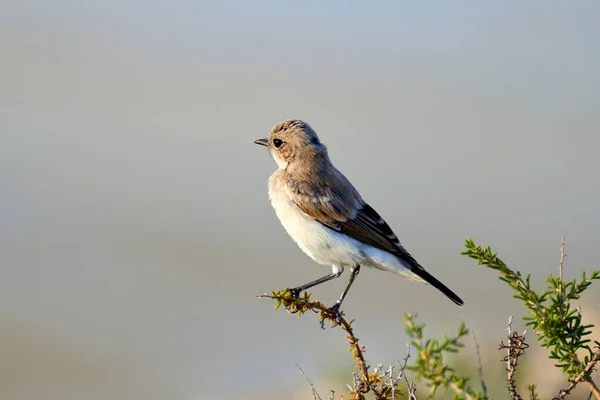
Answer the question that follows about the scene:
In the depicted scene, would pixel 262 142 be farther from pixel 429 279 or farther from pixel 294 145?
pixel 429 279

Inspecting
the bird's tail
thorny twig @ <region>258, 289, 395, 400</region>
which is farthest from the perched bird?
thorny twig @ <region>258, 289, 395, 400</region>

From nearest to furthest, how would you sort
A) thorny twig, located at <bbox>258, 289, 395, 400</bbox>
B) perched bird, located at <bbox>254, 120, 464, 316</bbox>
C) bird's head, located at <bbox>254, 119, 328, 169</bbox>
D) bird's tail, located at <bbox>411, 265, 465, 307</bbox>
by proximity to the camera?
thorny twig, located at <bbox>258, 289, 395, 400</bbox> → bird's tail, located at <bbox>411, 265, 465, 307</bbox> → perched bird, located at <bbox>254, 120, 464, 316</bbox> → bird's head, located at <bbox>254, 119, 328, 169</bbox>

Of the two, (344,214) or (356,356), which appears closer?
(356,356)

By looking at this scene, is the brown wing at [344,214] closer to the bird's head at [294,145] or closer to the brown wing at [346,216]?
the brown wing at [346,216]

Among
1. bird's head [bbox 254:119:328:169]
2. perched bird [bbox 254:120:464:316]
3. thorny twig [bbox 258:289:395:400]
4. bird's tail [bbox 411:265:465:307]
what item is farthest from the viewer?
bird's head [bbox 254:119:328:169]

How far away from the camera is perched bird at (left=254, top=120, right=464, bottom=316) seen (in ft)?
18.0

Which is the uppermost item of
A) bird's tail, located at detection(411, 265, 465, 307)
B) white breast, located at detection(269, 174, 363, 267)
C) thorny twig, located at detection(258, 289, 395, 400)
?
white breast, located at detection(269, 174, 363, 267)

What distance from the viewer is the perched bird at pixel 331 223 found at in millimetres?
5488

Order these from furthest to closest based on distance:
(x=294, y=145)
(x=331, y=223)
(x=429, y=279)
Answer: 1. (x=294, y=145)
2. (x=331, y=223)
3. (x=429, y=279)

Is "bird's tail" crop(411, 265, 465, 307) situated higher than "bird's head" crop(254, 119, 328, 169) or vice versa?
"bird's head" crop(254, 119, 328, 169)

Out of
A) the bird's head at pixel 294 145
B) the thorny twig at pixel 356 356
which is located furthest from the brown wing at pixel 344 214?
the thorny twig at pixel 356 356

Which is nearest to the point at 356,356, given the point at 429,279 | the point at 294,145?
the point at 429,279

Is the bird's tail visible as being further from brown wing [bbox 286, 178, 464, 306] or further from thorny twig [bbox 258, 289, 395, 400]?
thorny twig [bbox 258, 289, 395, 400]

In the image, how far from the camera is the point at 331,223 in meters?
5.59
